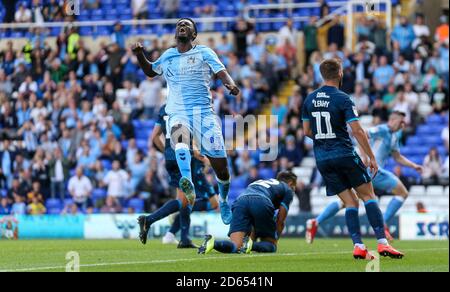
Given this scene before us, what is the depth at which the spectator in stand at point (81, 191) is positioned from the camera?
27906 mm

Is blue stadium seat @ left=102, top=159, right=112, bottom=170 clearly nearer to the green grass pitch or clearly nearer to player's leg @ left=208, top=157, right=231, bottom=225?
the green grass pitch

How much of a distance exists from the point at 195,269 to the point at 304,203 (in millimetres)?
13551

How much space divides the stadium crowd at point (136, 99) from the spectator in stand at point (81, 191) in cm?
3

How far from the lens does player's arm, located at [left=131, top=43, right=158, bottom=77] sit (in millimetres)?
14766

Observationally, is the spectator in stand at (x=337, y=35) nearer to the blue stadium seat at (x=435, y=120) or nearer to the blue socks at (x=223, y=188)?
the blue stadium seat at (x=435, y=120)

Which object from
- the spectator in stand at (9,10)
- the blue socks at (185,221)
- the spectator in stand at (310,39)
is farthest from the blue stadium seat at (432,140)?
the spectator in stand at (9,10)

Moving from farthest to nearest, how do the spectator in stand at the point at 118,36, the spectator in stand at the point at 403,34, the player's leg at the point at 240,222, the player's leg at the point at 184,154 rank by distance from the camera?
the spectator in stand at the point at 118,36 → the spectator in stand at the point at 403,34 → the player's leg at the point at 240,222 → the player's leg at the point at 184,154

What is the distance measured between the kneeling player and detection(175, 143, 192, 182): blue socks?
2.78 ft

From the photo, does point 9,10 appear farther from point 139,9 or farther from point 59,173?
point 59,173

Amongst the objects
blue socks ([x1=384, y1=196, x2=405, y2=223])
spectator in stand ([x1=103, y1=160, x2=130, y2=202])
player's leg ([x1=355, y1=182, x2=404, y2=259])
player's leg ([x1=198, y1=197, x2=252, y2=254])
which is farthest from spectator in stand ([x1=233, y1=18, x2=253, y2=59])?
player's leg ([x1=355, y1=182, x2=404, y2=259])

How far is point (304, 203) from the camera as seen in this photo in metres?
26.0

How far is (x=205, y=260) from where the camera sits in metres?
14.0
